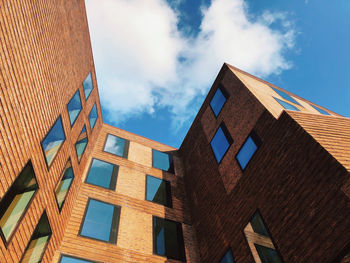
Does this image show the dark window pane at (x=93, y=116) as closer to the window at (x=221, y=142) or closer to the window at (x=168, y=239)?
the window at (x=168, y=239)

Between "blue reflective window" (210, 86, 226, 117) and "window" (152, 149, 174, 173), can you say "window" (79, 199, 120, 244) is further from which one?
"blue reflective window" (210, 86, 226, 117)

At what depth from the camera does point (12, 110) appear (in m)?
5.27

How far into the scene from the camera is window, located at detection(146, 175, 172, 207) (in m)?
12.5

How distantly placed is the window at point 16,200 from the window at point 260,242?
23.3ft

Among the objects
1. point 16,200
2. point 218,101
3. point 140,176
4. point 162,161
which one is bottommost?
point 16,200

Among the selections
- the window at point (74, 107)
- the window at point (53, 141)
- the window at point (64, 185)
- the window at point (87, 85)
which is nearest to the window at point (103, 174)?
the window at point (64, 185)

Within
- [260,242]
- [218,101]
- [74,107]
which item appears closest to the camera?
[260,242]

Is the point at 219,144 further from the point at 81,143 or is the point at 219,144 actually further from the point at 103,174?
the point at 81,143

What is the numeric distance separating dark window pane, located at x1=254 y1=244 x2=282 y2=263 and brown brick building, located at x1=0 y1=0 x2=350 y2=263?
3 cm

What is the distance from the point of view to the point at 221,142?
11602 millimetres

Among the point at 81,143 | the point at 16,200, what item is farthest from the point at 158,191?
the point at 16,200

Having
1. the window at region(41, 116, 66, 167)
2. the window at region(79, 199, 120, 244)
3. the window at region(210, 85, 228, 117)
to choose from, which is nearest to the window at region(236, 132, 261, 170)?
the window at region(210, 85, 228, 117)

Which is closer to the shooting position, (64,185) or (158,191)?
(64,185)

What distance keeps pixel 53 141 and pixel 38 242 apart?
324cm
